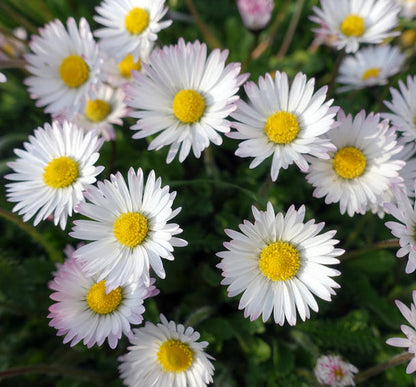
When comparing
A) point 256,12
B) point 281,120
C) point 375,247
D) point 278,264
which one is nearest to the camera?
point 278,264

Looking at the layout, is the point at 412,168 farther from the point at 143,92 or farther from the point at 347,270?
the point at 143,92

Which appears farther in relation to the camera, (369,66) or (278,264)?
(369,66)

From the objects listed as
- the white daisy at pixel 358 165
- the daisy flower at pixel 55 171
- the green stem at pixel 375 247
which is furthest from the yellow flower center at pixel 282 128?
the daisy flower at pixel 55 171

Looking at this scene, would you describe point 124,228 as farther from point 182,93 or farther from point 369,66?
point 369,66

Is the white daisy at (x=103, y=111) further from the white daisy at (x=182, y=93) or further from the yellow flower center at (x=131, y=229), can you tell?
the yellow flower center at (x=131, y=229)

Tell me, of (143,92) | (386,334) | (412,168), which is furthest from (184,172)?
(386,334)

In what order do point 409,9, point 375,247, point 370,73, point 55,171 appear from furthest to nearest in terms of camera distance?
point 409,9 → point 370,73 → point 375,247 → point 55,171

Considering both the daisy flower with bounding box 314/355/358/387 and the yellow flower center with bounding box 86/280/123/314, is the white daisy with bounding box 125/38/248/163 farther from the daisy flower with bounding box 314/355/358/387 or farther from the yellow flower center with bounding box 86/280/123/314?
the daisy flower with bounding box 314/355/358/387

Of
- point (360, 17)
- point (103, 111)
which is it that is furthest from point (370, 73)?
point (103, 111)
